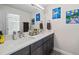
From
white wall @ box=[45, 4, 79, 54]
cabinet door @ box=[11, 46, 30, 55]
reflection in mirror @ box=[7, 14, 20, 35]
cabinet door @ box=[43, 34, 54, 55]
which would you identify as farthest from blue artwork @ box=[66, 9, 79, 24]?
cabinet door @ box=[11, 46, 30, 55]

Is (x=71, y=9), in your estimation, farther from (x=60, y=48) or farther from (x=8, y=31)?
(x=8, y=31)

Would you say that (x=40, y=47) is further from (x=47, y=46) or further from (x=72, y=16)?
(x=72, y=16)

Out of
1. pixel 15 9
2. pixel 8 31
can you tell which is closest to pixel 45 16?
pixel 15 9

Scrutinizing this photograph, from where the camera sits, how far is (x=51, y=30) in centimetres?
392

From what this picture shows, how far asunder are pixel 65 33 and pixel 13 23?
1.93 metres

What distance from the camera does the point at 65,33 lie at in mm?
3449

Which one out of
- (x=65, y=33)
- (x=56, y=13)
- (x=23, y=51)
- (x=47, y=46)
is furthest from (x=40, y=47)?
(x=56, y=13)

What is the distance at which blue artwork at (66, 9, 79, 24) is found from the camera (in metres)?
3.05

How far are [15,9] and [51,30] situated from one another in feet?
6.43

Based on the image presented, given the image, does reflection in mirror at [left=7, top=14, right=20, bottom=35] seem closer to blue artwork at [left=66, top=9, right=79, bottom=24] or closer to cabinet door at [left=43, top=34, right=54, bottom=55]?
cabinet door at [left=43, top=34, right=54, bottom=55]

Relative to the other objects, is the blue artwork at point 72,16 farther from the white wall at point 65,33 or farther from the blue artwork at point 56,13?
the blue artwork at point 56,13

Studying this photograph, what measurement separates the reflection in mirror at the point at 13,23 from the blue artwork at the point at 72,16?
1710mm

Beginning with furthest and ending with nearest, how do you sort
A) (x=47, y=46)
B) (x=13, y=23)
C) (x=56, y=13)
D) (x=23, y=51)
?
(x=56, y=13) → (x=47, y=46) → (x=13, y=23) → (x=23, y=51)

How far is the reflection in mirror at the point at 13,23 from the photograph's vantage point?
7.33ft
